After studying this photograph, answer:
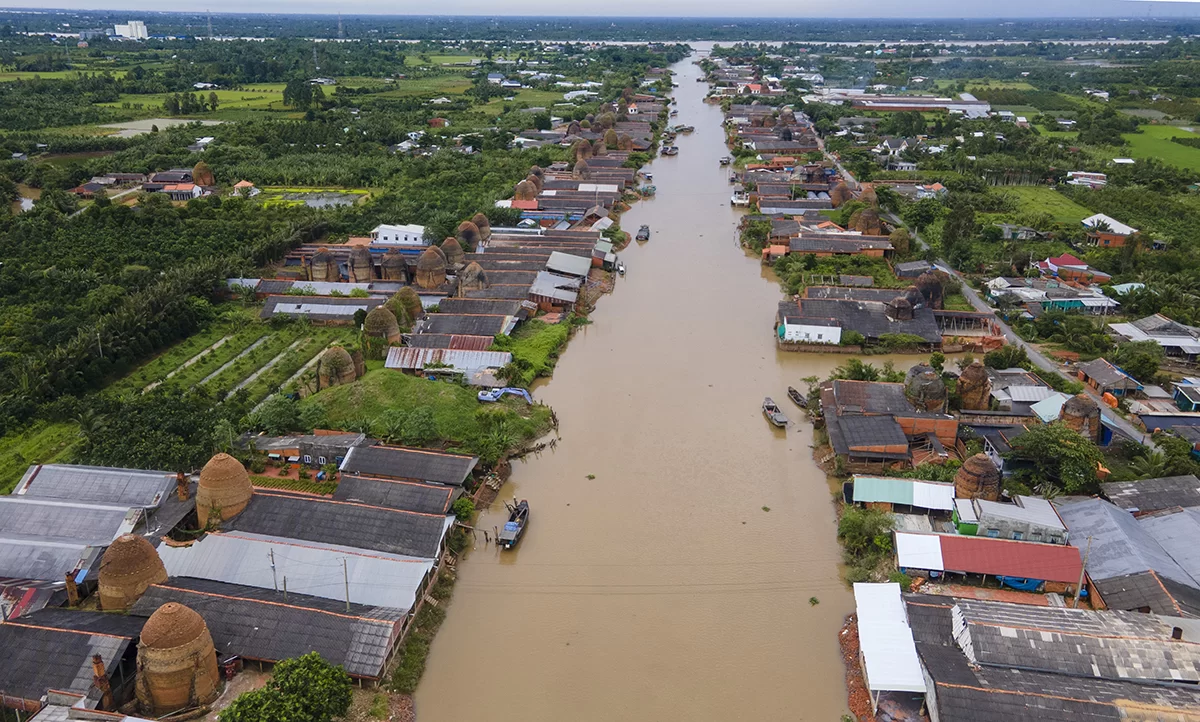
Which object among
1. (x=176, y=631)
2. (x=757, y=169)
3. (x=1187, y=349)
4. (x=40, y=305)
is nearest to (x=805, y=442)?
(x=1187, y=349)

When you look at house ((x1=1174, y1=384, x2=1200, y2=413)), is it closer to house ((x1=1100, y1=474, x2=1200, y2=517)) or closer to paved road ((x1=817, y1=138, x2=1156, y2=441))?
paved road ((x1=817, y1=138, x2=1156, y2=441))

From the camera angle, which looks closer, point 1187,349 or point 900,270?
point 1187,349

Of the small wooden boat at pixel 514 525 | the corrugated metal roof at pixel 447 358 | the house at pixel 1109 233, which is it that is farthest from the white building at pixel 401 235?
the house at pixel 1109 233

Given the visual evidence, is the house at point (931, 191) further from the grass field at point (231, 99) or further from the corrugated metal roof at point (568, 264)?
the grass field at point (231, 99)

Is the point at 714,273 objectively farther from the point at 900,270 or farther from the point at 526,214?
the point at 526,214

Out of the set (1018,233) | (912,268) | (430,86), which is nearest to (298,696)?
(912,268)

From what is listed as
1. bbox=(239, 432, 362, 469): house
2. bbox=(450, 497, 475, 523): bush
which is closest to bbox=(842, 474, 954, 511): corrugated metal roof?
bbox=(450, 497, 475, 523): bush
